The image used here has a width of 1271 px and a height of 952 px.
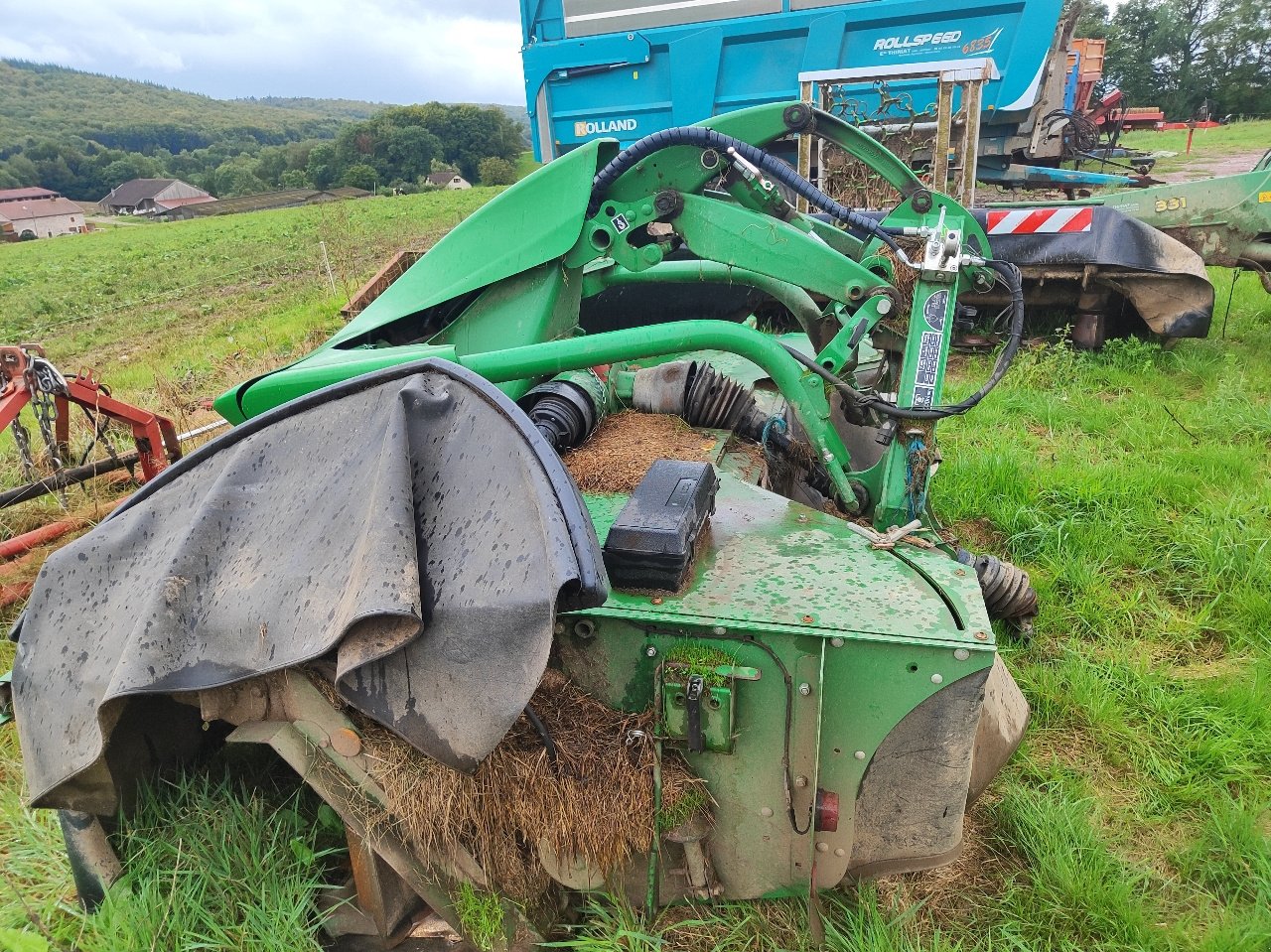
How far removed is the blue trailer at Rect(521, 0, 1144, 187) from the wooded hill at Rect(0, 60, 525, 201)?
44296 mm

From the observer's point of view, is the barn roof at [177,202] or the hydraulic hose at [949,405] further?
the barn roof at [177,202]

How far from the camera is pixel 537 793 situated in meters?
1.86

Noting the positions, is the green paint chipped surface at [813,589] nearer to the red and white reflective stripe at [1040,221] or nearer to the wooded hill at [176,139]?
the red and white reflective stripe at [1040,221]

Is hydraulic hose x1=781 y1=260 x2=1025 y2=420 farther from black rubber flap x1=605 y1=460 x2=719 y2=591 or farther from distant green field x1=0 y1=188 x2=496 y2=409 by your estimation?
distant green field x1=0 y1=188 x2=496 y2=409

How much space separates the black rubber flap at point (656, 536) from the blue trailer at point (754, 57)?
470cm

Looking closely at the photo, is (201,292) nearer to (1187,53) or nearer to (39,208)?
(1187,53)

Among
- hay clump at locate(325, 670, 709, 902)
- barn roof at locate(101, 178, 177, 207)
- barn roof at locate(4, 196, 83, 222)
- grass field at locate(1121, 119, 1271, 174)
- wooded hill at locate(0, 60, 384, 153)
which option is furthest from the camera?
wooded hill at locate(0, 60, 384, 153)

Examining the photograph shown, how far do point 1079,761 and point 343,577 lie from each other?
2288mm

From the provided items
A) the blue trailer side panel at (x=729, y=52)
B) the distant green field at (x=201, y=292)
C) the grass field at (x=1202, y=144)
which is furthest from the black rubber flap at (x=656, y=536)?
the grass field at (x=1202, y=144)

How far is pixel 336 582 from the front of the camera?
5.30 ft

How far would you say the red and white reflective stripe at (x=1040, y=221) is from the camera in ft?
17.4

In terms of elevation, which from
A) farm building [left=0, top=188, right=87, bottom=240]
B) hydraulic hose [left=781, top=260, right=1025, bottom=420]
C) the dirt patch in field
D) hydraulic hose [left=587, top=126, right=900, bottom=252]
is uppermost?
hydraulic hose [left=587, top=126, right=900, bottom=252]

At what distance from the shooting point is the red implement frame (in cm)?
372

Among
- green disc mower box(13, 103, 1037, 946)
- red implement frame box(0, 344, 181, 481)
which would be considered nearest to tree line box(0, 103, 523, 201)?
red implement frame box(0, 344, 181, 481)
